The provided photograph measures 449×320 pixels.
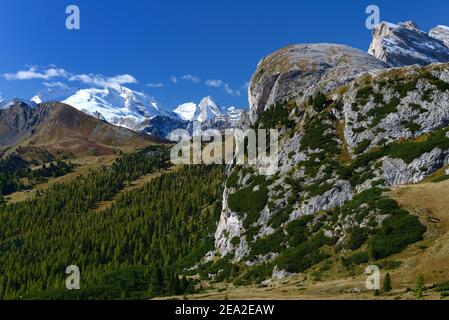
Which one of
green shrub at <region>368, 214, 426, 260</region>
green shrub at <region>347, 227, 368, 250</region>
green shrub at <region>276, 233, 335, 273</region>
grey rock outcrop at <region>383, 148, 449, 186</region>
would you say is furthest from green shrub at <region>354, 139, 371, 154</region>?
green shrub at <region>368, 214, 426, 260</region>

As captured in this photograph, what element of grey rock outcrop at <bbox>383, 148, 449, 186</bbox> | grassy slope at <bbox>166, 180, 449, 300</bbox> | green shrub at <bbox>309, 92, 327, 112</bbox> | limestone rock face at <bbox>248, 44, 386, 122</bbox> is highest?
limestone rock face at <bbox>248, 44, 386, 122</bbox>

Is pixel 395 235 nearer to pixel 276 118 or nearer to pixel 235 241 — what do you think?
pixel 235 241

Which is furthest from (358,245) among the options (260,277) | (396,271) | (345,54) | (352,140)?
(345,54)

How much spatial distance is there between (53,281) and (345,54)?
477 feet

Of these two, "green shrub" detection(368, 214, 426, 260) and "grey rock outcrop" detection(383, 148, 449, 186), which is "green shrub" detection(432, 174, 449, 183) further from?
"green shrub" detection(368, 214, 426, 260)

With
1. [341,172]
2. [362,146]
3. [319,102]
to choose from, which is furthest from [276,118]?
[341,172]

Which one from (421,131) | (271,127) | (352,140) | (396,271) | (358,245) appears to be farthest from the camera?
(271,127)

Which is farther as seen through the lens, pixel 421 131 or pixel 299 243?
pixel 421 131

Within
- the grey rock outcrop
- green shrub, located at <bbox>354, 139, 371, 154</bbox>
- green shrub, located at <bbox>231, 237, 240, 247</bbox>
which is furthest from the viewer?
green shrub, located at <bbox>231, 237, 240, 247</bbox>

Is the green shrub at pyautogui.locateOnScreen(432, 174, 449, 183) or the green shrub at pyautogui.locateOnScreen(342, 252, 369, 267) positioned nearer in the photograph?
the green shrub at pyautogui.locateOnScreen(342, 252, 369, 267)

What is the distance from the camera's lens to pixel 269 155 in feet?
415

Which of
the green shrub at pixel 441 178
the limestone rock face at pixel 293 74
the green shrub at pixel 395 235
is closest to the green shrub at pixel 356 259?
the green shrub at pixel 395 235

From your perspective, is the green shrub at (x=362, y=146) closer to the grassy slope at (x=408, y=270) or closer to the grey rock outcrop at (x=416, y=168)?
the grey rock outcrop at (x=416, y=168)
